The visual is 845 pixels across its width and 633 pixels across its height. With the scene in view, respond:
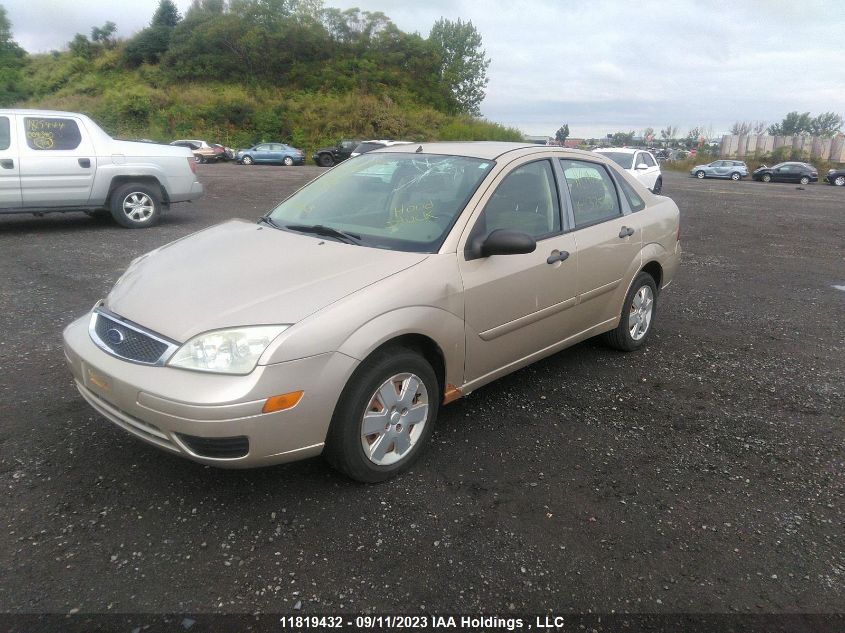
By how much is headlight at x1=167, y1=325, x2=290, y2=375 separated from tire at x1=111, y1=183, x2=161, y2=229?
8033 millimetres

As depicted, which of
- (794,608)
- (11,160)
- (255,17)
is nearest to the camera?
(794,608)

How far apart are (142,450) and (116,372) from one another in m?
0.74

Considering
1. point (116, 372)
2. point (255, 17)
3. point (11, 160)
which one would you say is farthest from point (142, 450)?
point (255, 17)

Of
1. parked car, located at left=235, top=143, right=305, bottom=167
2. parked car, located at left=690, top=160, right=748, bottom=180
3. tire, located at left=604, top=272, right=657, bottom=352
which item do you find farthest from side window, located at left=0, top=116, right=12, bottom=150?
parked car, located at left=690, top=160, right=748, bottom=180

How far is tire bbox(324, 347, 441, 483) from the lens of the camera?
2742 millimetres

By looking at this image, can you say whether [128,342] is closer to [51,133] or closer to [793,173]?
[51,133]

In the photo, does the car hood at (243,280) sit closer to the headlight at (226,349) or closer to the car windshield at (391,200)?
the headlight at (226,349)

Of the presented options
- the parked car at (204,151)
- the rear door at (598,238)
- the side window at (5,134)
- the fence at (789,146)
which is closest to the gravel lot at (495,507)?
the rear door at (598,238)

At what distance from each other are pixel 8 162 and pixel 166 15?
2591 inches

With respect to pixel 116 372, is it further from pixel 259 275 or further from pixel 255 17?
pixel 255 17

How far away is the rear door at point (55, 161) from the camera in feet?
27.6

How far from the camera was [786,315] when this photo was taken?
624 cm

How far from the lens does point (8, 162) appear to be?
821cm

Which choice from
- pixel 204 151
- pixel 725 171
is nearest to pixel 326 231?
pixel 204 151
